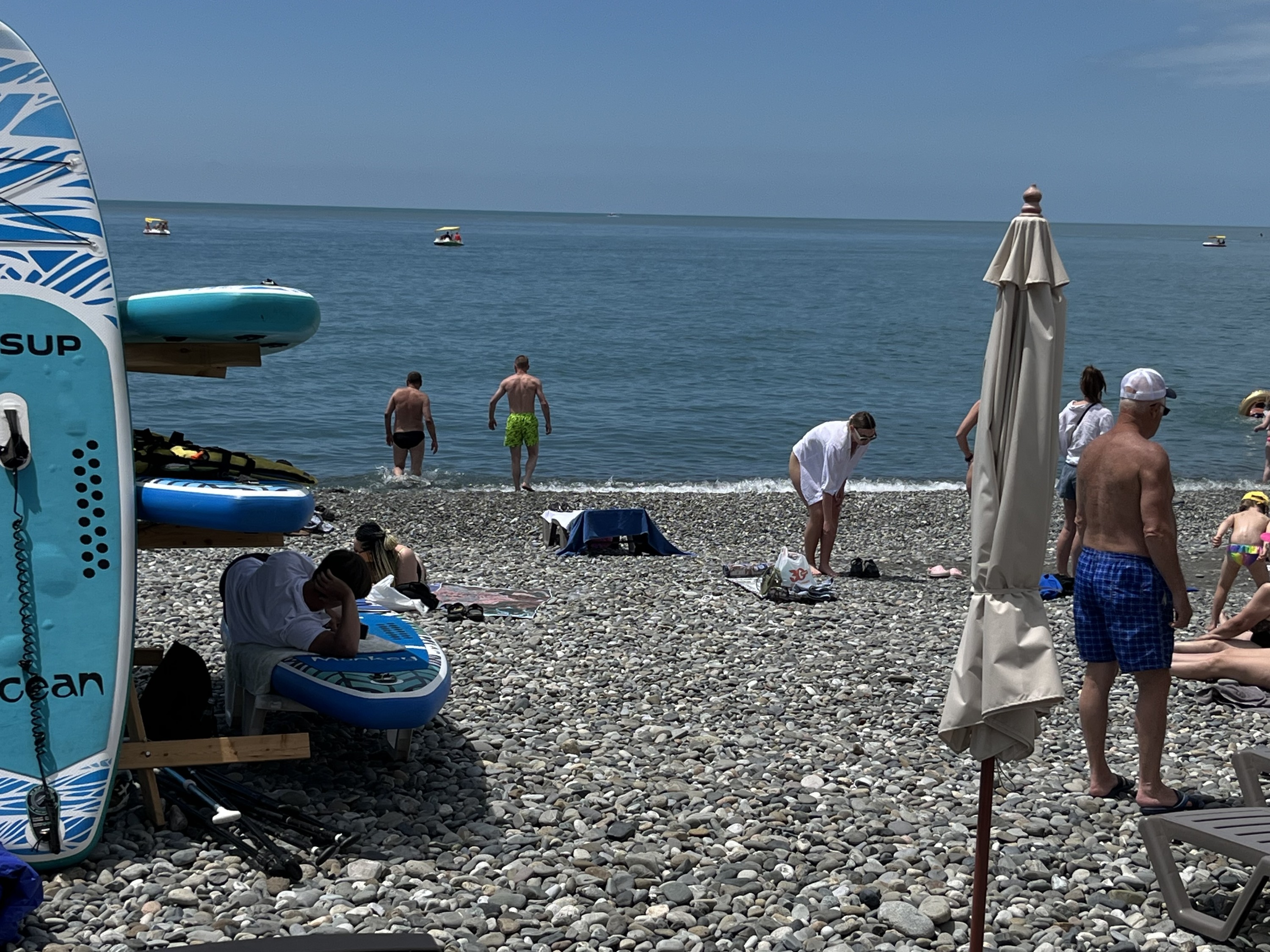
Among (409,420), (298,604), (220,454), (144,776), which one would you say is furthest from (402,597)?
(409,420)

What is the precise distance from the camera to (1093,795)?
5.88 m

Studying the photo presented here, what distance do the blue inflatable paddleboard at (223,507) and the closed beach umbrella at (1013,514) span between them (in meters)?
2.85

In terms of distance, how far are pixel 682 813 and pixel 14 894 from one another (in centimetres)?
275

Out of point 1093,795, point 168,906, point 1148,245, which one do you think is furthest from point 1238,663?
point 1148,245

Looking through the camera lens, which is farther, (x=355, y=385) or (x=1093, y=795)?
(x=355, y=385)

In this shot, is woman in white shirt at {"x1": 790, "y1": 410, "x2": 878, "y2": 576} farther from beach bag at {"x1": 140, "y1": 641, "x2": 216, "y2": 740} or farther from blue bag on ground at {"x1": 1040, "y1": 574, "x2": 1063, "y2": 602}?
beach bag at {"x1": 140, "y1": 641, "x2": 216, "y2": 740}

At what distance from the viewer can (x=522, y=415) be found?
1898 cm

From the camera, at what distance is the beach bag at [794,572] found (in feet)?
33.5

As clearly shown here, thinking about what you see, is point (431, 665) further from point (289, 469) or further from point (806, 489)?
point (806, 489)

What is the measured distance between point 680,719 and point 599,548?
5.99 m

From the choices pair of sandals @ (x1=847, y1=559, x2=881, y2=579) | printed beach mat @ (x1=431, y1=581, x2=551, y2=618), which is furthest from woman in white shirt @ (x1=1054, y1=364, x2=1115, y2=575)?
printed beach mat @ (x1=431, y1=581, x2=551, y2=618)

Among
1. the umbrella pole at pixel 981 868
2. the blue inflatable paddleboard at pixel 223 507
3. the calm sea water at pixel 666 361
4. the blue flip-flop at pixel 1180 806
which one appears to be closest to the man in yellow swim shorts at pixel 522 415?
the calm sea water at pixel 666 361

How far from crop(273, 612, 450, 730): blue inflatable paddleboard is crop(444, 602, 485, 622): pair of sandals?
115 inches

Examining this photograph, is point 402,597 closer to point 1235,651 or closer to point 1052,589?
point 1052,589
